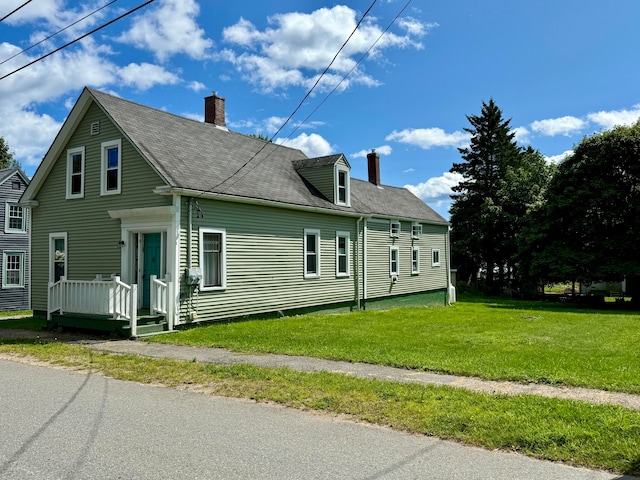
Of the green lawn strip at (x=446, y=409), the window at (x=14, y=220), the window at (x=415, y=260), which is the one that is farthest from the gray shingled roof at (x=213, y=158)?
the window at (x=14, y=220)

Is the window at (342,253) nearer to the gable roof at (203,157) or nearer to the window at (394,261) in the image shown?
the gable roof at (203,157)

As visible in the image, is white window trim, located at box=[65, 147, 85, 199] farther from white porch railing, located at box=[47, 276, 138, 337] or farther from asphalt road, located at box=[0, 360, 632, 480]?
asphalt road, located at box=[0, 360, 632, 480]

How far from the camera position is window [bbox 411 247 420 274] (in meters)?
26.0

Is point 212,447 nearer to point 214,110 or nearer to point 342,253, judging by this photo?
point 342,253

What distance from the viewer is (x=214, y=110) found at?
809 inches

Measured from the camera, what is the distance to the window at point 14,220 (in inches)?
1005

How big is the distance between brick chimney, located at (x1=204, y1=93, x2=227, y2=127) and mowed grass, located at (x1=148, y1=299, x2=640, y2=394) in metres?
8.78

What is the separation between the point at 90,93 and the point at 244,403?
487 inches

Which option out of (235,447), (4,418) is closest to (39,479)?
(235,447)

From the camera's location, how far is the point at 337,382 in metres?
7.46

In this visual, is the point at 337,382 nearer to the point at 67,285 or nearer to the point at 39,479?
the point at 39,479

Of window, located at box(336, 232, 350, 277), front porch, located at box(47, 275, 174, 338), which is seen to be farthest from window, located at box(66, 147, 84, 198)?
window, located at box(336, 232, 350, 277)

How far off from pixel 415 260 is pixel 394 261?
2475 millimetres

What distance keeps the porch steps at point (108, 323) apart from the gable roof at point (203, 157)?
139 inches
